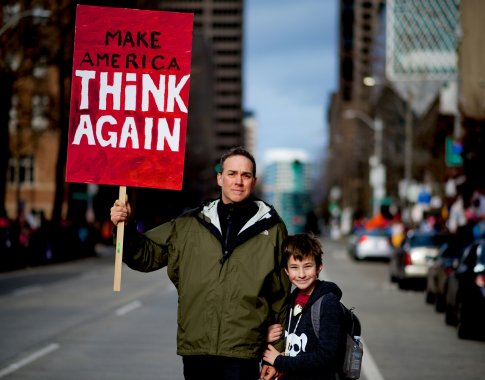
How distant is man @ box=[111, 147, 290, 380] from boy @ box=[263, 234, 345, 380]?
9 cm

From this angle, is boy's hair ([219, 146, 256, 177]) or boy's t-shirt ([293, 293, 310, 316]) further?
boy's hair ([219, 146, 256, 177])

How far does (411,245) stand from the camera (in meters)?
27.2

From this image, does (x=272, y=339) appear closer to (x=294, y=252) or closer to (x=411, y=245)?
(x=294, y=252)

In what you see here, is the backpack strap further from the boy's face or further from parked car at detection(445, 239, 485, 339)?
parked car at detection(445, 239, 485, 339)

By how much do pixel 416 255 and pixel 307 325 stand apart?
21138mm

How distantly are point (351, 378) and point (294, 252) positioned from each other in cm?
74

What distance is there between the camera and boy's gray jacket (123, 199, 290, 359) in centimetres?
568

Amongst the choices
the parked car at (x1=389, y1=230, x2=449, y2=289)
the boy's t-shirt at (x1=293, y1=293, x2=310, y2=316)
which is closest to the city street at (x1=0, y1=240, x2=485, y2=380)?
the parked car at (x1=389, y1=230, x2=449, y2=289)

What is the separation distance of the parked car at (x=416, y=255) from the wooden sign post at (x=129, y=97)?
19.8 m

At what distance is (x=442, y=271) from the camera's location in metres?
19.3

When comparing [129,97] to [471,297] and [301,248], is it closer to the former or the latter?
[301,248]

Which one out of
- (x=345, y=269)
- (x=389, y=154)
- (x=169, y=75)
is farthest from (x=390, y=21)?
(x=169, y=75)

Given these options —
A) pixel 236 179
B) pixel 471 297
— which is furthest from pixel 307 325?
pixel 471 297

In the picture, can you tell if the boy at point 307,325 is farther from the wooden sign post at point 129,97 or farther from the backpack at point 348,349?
the wooden sign post at point 129,97
